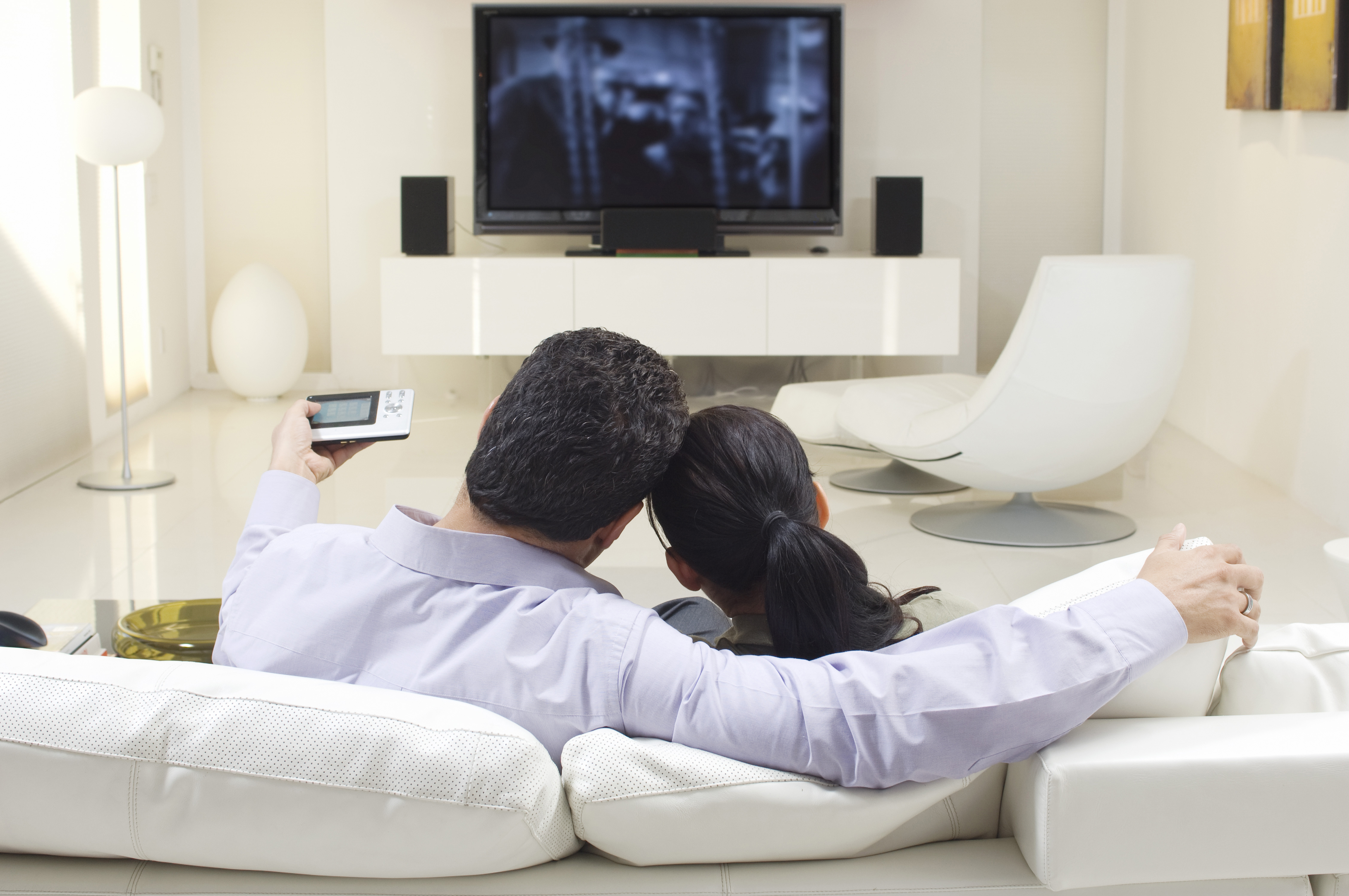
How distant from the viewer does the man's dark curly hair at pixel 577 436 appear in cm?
91

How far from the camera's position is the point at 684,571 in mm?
1084

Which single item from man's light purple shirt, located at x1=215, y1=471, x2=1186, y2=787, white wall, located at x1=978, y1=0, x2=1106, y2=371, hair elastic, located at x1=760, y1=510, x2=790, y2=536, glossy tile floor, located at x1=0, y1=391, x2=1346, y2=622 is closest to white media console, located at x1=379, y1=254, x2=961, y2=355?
glossy tile floor, located at x1=0, y1=391, x2=1346, y2=622

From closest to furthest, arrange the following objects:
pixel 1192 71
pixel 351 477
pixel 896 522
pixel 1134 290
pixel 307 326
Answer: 1. pixel 1134 290
2. pixel 896 522
3. pixel 351 477
4. pixel 1192 71
5. pixel 307 326

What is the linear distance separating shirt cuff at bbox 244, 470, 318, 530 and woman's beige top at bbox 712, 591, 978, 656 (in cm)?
40

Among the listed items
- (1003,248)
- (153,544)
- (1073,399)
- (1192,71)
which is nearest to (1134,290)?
(1073,399)

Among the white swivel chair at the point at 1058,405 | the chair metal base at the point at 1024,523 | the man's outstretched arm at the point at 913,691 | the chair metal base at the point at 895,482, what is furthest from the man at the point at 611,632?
the chair metal base at the point at 895,482

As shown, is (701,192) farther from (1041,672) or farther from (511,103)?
(1041,672)

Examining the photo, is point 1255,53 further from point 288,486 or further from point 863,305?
point 288,486

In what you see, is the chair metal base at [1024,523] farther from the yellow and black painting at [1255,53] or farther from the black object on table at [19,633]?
the black object on table at [19,633]

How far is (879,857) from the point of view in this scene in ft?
2.82

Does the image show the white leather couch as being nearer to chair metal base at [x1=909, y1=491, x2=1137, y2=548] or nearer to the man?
the man

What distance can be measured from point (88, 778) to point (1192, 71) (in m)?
4.77

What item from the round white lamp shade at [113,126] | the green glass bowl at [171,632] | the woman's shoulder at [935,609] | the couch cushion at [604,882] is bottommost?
the green glass bowl at [171,632]

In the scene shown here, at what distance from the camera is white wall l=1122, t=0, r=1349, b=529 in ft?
11.5
